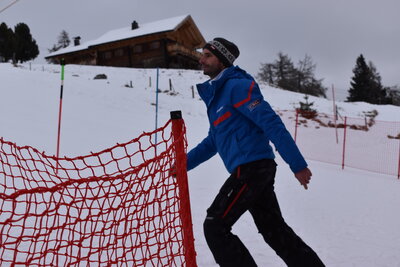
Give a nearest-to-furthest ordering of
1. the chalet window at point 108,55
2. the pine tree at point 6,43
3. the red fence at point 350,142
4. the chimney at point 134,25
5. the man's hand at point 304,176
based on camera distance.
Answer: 1. the man's hand at point 304,176
2. the red fence at point 350,142
3. the chalet window at point 108,55
4. the chimney at point 134,25
5. the pine tree at point 6,43

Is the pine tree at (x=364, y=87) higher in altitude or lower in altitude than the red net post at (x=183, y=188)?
higher

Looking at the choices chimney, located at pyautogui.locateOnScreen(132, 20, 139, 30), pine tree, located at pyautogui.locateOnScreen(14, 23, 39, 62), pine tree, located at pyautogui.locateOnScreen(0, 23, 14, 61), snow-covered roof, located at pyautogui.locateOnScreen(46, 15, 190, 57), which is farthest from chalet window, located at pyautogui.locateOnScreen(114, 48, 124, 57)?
pine tree, located at pyautogui.locateOnScreen(14, 23, 39, 62)

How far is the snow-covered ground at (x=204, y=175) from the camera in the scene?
3988mm

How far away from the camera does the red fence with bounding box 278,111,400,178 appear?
44.4 feet

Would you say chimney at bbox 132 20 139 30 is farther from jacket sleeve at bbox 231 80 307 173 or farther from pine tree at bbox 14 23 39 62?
jacket sleeve at bbox 231 80 307 173

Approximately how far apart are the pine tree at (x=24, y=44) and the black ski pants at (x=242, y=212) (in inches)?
1798

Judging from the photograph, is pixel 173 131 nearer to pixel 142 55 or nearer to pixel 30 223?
pixel 30 223

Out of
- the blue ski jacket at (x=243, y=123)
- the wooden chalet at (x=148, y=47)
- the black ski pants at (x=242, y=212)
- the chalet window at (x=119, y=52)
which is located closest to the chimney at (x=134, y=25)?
the wooden chalet at (x=148, y=47)

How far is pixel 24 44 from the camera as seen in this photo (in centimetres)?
4316

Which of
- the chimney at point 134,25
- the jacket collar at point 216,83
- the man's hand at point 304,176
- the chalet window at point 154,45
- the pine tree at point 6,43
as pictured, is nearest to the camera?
the man's hand at point 304,176

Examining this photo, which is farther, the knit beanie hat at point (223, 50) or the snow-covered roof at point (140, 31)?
the snow-covered roof at point (140, 31)

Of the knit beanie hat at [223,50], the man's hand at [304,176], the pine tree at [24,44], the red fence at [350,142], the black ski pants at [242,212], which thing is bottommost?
the red fence at [350,142]

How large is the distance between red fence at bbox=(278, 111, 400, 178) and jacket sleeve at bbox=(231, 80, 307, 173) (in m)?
10.5

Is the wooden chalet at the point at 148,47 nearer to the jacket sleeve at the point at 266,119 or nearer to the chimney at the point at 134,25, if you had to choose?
the chimney at the point at 134,25
